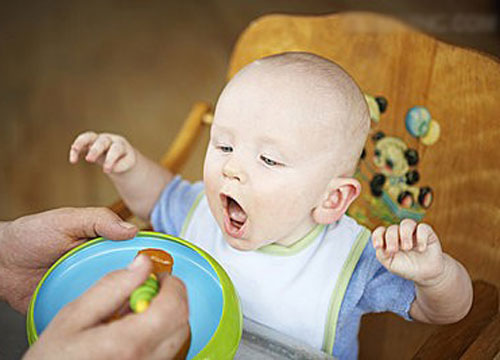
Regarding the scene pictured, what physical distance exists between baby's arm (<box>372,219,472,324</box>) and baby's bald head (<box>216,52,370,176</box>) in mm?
133

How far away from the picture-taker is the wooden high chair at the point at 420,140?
A: 94 cm

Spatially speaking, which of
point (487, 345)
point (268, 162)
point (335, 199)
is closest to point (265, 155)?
point (268, 162)

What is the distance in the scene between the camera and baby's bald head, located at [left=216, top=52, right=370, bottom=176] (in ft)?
2.52

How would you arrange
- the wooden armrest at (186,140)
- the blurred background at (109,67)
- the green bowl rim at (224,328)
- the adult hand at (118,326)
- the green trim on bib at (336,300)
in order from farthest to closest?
the blurred background at (109,67)
the wooden armrest at (186,140)
the green trim on bib at (336,300)
the green bowl rim at (224,328)
the adult hand at (118,326)

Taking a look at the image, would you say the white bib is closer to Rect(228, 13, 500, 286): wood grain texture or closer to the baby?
the baby

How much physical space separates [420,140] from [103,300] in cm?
64

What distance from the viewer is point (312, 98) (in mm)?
771

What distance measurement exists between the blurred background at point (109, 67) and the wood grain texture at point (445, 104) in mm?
979

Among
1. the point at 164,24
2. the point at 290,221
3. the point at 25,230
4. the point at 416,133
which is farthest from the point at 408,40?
the point at 164,24

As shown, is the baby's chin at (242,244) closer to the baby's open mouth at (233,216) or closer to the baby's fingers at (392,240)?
the baby's open mouth at (233,216)

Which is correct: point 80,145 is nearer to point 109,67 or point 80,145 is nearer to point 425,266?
point 425,266

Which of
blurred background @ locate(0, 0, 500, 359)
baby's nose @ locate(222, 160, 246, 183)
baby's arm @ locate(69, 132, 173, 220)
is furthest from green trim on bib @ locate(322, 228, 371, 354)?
blurred background @ locate(0, 0, 500, 359)

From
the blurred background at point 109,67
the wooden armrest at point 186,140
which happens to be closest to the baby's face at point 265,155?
the wooden armrest at point 186,140

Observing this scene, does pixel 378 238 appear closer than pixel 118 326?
No
